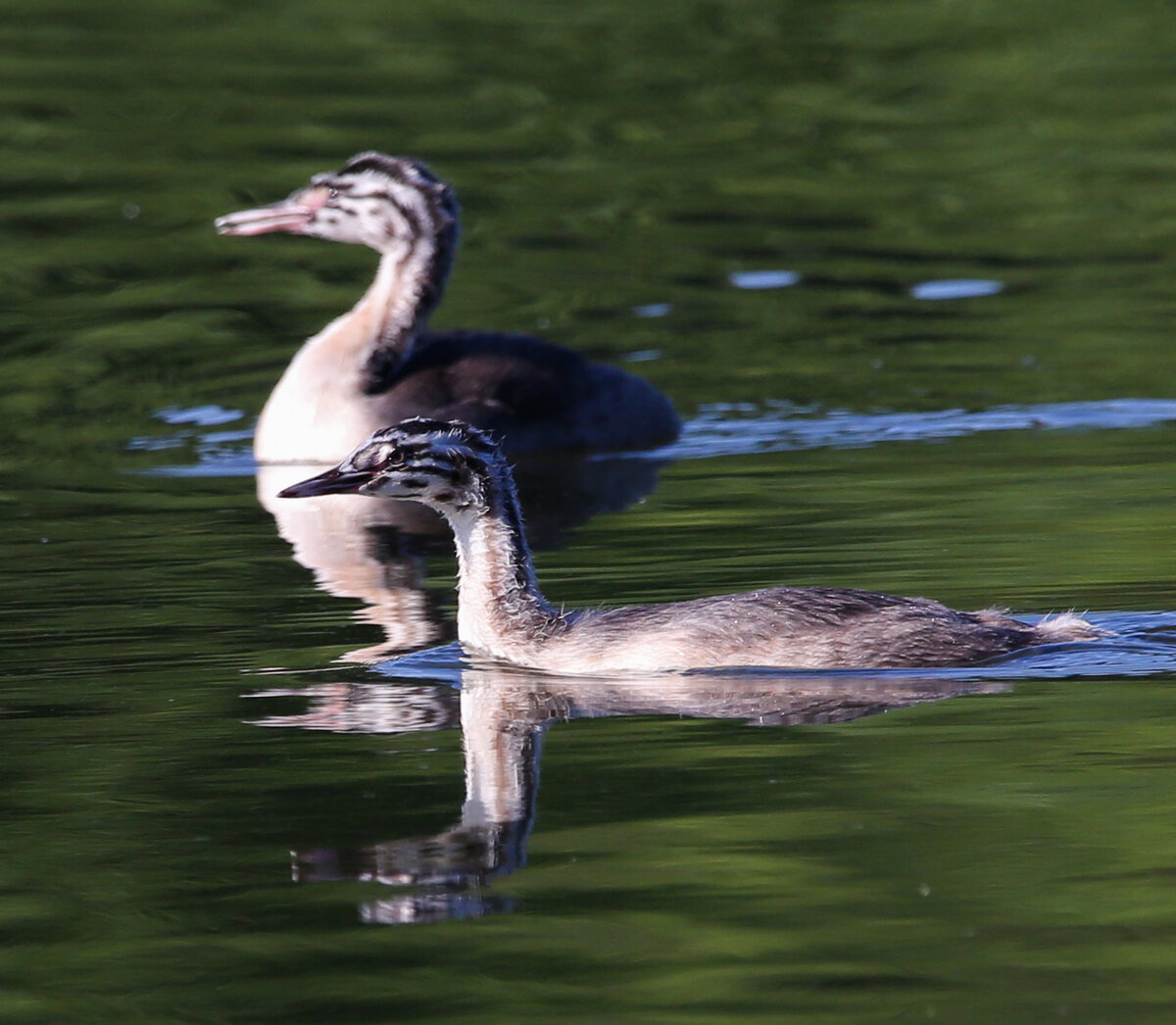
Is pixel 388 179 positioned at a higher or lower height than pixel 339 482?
higher

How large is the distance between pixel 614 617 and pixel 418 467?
1.16m

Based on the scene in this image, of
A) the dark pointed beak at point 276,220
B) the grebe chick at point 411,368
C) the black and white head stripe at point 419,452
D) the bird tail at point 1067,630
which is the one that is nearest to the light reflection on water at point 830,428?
the grebe chick at point 411,368

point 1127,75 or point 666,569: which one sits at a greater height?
point 1127,75

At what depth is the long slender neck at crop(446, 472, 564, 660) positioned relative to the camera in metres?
10.9

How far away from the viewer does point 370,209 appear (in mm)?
17672

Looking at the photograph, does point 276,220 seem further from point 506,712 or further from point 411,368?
point 506,712

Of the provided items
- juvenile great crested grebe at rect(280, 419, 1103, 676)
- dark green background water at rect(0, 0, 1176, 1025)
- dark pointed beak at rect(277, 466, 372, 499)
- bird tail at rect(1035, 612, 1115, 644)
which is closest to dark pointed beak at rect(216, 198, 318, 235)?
dark green background water at rect(0, 0, 1176, 1025)

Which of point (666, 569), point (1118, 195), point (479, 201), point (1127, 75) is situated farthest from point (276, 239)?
point (666, 569)

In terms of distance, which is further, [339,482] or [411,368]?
[411,368]

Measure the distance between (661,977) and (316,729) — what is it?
9.80 ft

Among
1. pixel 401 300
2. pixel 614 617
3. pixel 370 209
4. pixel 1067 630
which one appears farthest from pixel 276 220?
pixel 1067 630

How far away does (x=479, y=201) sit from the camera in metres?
24.9

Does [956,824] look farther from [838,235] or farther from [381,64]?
[381,64]

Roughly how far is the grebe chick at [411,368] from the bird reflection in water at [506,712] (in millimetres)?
6055
